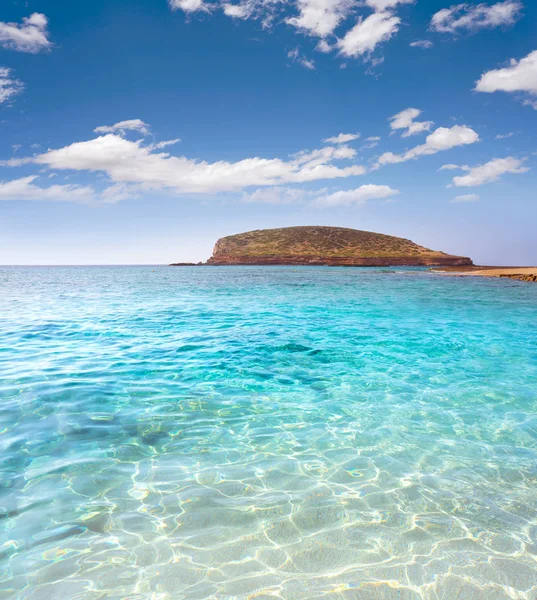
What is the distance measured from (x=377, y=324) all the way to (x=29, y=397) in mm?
15177

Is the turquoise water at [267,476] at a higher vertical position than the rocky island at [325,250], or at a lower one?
lower

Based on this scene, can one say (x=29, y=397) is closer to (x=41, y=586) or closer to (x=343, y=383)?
(x=41, y=586)

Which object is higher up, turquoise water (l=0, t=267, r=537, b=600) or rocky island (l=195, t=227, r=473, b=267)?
rocky island (l=195, t=227, r=473, b=267)

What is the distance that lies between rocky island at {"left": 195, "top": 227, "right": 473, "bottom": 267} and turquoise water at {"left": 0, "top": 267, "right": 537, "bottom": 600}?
13510cm

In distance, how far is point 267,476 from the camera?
18.3ft

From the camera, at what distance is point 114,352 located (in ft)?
42.6

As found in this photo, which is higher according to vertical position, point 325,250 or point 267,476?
point 325,250

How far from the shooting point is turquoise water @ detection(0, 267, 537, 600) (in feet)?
12.4

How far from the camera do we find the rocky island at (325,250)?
146750mm

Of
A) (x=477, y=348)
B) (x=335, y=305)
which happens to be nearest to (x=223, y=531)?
(x=477, y=348)

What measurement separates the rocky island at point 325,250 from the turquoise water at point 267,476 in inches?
5319

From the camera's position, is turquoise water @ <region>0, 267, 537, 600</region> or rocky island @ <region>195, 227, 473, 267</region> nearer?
turquoise water @ <region>0, 267, 537, 600</region>

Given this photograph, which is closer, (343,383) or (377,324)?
(343,383)

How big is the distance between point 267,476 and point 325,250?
162454 millimetres
